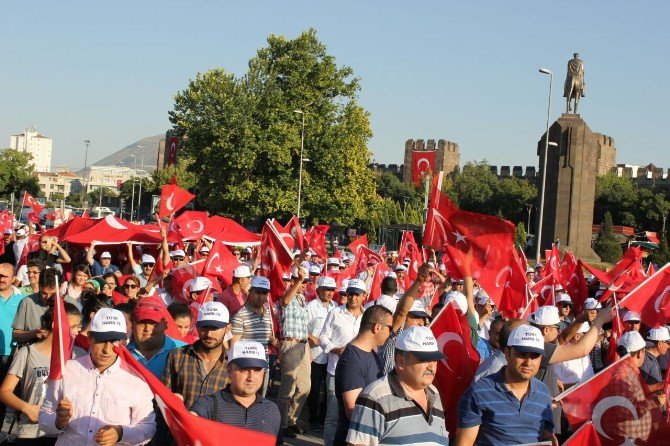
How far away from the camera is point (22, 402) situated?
592 cm

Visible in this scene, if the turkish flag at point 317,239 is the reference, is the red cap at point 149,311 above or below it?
below

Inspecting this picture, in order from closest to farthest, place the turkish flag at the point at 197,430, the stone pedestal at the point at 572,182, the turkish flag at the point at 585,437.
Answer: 1. the turkish flag at the point at 197,430
2. the turkish flag at the point at 585,437
3. the stone pedestal at the point at 572,182

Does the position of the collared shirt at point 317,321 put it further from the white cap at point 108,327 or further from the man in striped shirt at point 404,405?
the man in striped shirt at point 404,405

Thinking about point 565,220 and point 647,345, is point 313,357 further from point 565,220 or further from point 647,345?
point 565,220

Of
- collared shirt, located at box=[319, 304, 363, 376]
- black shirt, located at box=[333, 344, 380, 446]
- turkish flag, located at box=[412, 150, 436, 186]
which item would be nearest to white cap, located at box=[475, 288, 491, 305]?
collared shirt, located at box=[319, 304, 363, 376]

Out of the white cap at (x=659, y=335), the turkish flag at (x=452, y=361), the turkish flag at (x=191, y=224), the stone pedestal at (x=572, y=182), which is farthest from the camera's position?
the stone pedestal at (x=572, y=182)

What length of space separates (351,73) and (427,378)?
147 feet

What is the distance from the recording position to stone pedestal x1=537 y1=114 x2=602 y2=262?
35906 millimetres

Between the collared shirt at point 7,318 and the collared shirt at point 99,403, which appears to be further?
the collared shirt at point 7,318

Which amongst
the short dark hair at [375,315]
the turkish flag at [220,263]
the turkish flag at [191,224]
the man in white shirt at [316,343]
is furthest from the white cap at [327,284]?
the turkish flag at [191,224]

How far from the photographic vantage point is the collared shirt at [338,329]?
9.55 metres

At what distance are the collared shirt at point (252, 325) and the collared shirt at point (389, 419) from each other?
430cm

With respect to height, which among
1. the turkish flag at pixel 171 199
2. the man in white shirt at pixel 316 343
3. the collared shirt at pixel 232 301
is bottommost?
the man in white shirt at pixel 316 343

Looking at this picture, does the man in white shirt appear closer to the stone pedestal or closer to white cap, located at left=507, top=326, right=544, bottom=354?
white cap, located at left=507, top=326, right=544, bottom=354
